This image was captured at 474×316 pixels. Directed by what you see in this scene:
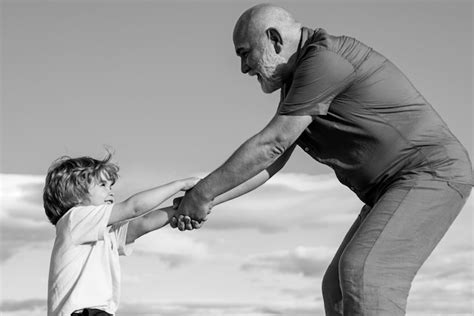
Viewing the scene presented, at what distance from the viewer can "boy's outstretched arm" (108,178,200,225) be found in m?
Result: 5.34

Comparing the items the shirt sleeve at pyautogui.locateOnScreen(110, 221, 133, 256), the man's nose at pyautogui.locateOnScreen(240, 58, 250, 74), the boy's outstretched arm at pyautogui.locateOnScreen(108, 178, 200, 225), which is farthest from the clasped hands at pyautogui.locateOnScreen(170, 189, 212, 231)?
the man's nose at pyautogui.locateOnScreen(240, 58, 250, 74)

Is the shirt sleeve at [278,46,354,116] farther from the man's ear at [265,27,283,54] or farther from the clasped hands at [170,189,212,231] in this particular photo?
the clasped hands at [170,189,212,231]

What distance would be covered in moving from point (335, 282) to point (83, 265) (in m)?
1.65

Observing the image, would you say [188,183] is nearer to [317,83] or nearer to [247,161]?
[247,161]

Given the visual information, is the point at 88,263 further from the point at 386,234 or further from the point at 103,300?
the point at 386,234

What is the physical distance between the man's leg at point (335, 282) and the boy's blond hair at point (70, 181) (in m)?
1.61

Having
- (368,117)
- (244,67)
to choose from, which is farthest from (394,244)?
(244,67)

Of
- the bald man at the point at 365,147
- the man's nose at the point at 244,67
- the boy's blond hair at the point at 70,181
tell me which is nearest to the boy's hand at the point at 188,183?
the bald man at the point at 365,147

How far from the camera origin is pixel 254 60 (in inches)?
210

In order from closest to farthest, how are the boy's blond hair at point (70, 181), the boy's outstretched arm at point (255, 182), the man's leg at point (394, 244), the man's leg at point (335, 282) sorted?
1. the man's leg at point (394, 244)
2. the man's leg at point (335, 282)
3. the boy's blond hair at point (70, 181)
4. the boy's outstretched arm at point (255, 182)

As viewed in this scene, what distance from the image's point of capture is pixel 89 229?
531 centimetres

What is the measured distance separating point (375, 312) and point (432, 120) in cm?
126

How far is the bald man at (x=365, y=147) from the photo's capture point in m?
4.64

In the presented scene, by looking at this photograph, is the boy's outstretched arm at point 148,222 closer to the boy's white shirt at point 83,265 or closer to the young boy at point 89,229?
the young boy at point 89,229
